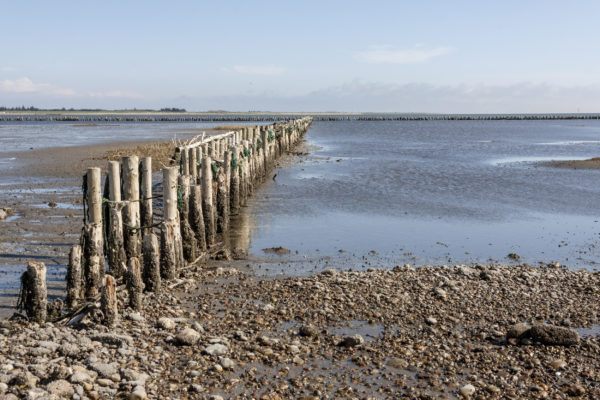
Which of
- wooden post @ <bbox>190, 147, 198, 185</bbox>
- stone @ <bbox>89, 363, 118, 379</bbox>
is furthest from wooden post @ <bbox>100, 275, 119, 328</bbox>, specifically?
wooden post @ <bbox>190, 147, 198, 185</bbox>

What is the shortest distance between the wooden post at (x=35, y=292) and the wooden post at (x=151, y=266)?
1990 millimetres

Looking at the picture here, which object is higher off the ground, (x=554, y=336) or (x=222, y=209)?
(x=222, y=209)

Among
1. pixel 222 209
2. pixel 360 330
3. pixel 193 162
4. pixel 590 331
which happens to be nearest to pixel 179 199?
pixel 193 162

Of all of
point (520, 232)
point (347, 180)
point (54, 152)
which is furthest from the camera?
point (54, 152)

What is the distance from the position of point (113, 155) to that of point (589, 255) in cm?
2787

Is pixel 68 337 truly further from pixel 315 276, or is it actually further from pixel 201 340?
pixel 315 276

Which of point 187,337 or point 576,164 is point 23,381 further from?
point 576,164

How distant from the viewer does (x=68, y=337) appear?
7.87 metres

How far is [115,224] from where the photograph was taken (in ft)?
37.2

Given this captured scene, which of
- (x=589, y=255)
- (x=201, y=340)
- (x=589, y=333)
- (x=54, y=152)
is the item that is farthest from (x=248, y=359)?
(x=54, y=152)

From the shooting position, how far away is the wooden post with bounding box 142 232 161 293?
1039 centimetres

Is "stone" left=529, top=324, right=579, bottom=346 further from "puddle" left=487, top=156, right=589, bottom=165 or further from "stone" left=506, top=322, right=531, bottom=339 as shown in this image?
"puddle" left=487, top=156, right=589, bottom=165

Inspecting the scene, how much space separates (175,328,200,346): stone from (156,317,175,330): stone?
442mm

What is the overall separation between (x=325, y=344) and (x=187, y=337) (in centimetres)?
197
